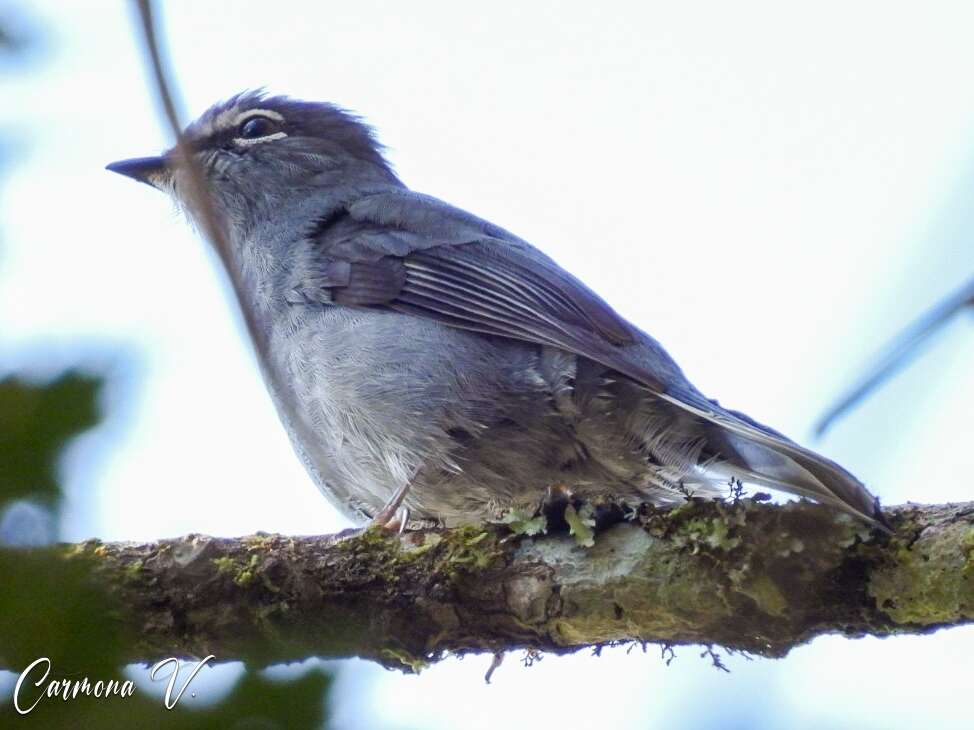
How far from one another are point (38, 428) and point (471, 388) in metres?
3.49

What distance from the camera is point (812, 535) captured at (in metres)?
3.71

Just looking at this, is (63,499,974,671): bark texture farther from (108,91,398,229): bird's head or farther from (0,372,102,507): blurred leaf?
(108,91,398,229): bird's head

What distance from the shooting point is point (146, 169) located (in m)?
7.10

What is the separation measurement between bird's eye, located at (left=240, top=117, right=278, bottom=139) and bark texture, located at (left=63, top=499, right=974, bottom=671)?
3.75m

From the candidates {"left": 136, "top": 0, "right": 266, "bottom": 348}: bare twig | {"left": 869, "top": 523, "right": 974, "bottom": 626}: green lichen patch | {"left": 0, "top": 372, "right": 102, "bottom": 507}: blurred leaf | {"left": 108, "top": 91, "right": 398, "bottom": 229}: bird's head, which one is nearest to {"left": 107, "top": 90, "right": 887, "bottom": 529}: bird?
{"left": 869, "top": 523, "right": 974, "bottom": 626}: green lichen patch

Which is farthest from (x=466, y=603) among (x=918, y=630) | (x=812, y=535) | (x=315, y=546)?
(x=918, y=630)

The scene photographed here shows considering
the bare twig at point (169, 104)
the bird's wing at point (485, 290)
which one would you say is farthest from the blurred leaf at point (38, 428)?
the bird's wing at point (485, 290)

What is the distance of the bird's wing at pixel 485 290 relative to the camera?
4.84m

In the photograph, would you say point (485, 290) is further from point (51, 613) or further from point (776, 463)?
point (51, 613)

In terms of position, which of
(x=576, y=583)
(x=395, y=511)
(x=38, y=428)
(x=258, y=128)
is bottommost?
(x=395, y=511)

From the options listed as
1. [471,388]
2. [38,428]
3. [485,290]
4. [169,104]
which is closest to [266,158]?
[485,290]

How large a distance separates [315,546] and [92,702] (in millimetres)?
2686

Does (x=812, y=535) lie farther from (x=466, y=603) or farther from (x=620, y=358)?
(x=620, y=358)

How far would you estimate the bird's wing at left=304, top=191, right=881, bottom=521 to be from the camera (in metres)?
4.84
